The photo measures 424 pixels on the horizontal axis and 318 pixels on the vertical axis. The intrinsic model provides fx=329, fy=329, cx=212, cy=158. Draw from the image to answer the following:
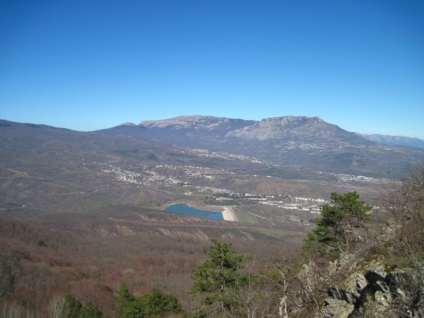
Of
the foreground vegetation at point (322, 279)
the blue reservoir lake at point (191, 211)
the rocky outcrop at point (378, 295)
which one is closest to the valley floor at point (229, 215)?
the blue reservoir lake at point (191, 211)

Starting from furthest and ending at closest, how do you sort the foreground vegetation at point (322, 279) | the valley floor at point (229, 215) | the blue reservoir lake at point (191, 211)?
the blue reservoir lake at point (191, 211)
the valley floor at point (229, 215)
the foreground vegetation at point (322, 279)

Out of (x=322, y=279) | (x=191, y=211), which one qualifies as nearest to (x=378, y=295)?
(x=322, y=279)

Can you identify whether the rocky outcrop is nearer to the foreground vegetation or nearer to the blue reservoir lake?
Result: the foreground vegetation

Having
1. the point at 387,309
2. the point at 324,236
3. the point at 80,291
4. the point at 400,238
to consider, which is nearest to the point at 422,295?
the point at 387,309

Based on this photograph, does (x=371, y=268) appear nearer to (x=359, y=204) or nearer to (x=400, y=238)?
(x=400, y=238)

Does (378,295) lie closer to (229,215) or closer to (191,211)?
(229,215)

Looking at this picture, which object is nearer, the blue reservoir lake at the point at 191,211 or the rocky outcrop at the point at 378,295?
the rocky outcrop at the point at 378,295

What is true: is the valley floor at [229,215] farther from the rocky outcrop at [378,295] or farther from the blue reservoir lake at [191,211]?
the rocky outcrop at [378,295]
